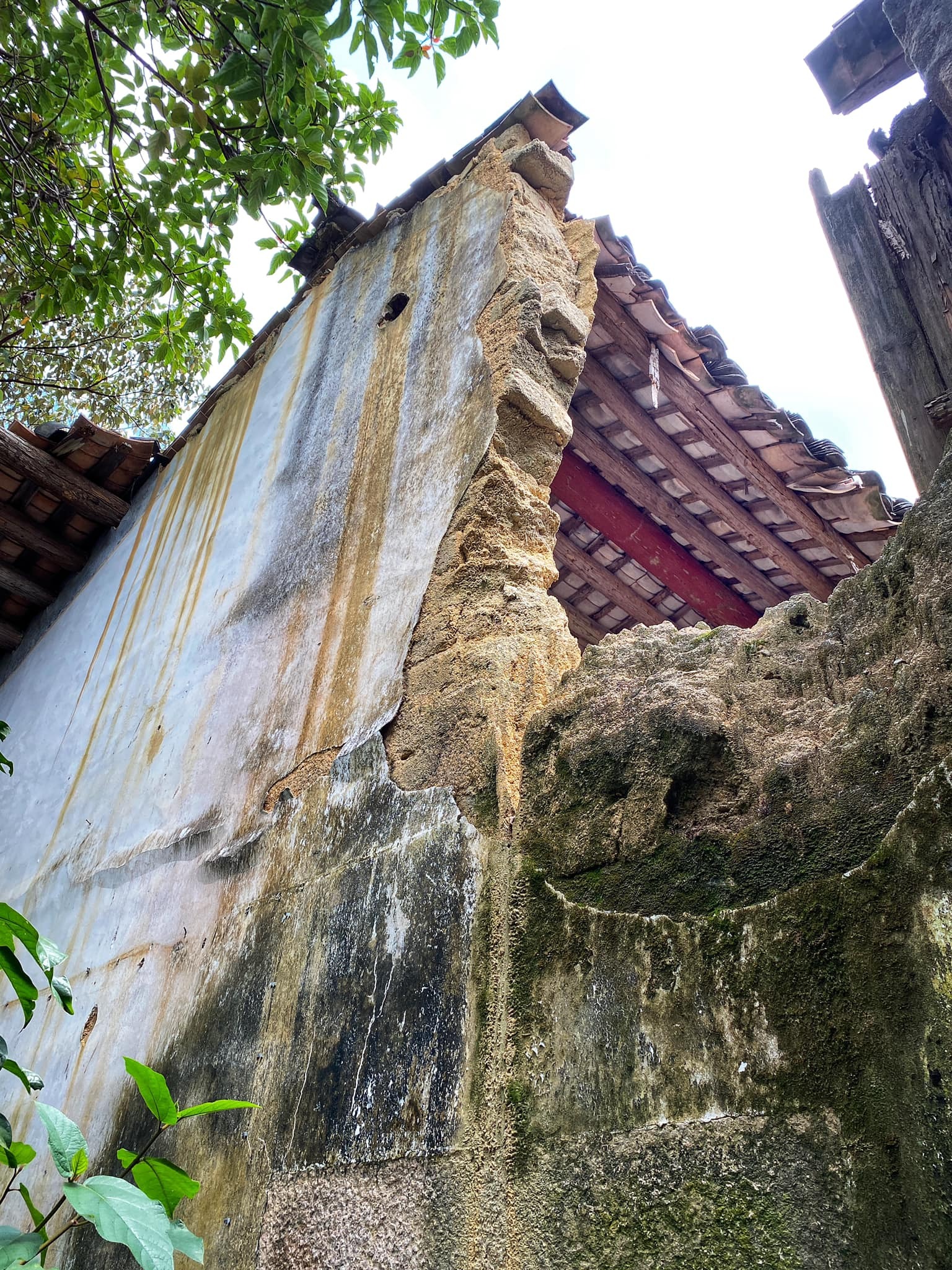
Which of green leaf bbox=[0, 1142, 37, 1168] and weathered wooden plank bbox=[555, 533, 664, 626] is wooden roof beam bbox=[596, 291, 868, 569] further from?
green leaf bbox=[0, 1142, 37, 1168]

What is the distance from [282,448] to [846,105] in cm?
208

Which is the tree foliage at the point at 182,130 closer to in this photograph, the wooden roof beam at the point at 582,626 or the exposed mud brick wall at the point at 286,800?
the exposed mud brick wall at the point at 286,800

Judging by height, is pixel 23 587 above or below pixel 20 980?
above

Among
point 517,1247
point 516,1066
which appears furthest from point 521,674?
point 517,1247

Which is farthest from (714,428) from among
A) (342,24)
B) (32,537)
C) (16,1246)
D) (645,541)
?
(16,1246)

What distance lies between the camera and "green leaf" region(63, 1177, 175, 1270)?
3.89 feet

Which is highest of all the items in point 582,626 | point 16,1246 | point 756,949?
point 582,626

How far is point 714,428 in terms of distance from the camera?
161 inches

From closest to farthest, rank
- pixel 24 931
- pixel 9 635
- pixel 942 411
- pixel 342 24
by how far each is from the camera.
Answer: pixel 24 931
pixel 942 411
pixel 342 24
pixel 9 635

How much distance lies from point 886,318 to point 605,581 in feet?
8.71

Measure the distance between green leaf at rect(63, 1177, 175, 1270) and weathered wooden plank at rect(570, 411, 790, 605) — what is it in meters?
3.46

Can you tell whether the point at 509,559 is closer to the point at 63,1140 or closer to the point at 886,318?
the point at 886,318

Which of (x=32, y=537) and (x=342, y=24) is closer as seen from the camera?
(x=342, y=24)

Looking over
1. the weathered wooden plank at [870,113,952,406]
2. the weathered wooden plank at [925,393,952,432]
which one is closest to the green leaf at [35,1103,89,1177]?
the weathered wooden plank at [925,393,952,432]
